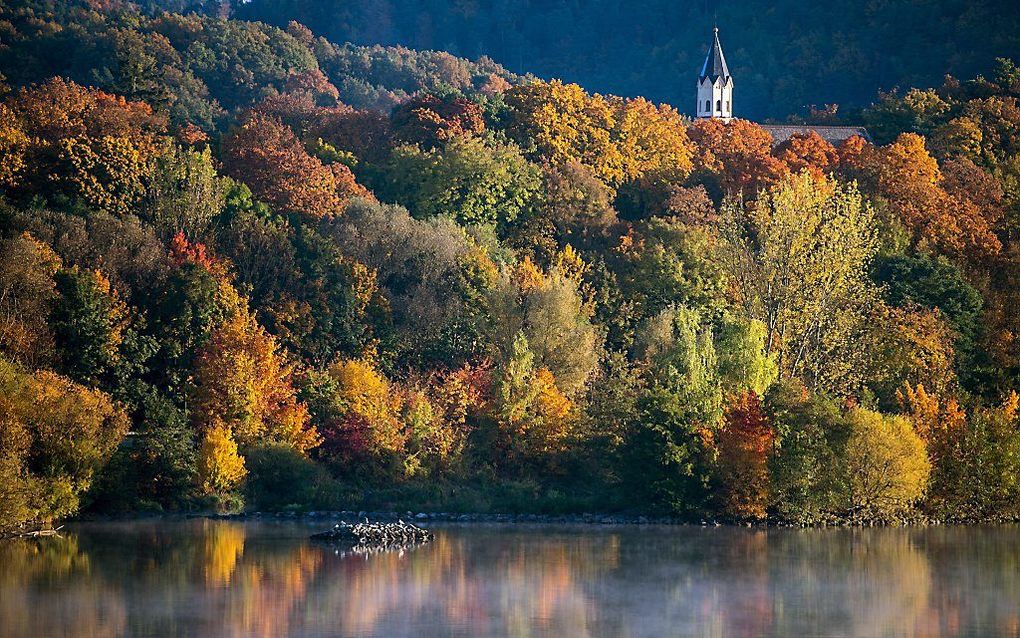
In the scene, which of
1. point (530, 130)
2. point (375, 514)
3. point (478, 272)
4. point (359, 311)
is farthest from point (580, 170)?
point (375, 514)

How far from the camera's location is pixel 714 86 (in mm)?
119500

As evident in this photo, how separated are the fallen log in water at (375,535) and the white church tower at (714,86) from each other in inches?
3008

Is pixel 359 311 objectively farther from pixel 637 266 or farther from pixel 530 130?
pixel 530 130

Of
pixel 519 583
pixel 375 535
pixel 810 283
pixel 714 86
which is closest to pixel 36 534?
pixel 375 535

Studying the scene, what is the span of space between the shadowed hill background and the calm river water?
64.3 meters

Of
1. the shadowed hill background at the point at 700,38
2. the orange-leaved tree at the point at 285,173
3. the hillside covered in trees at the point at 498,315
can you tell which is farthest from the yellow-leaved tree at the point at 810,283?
the shadowed hill background at the point at 700,38

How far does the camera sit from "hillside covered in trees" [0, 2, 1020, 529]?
1978 inches

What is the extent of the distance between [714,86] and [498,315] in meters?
64.3

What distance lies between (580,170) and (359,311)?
13.9m

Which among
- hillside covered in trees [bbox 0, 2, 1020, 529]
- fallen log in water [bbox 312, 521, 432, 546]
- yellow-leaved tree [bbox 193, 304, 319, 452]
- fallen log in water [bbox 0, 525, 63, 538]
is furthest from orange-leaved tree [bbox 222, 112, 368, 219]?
fallen log in water [bbox 0, 525, 63, 538]

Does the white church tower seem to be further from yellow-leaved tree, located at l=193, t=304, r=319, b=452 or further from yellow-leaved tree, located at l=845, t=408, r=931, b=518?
yellow-leaved tree, located at l=845, t=408, r=931, b=518

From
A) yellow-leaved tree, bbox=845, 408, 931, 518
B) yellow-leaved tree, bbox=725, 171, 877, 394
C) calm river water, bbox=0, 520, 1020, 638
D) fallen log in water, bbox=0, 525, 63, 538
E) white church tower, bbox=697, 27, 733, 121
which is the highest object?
white church tower, bbox=697, 27, 733, 121

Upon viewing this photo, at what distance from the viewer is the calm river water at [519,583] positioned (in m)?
34.3

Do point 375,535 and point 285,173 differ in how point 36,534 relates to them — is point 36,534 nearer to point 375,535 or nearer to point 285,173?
point 375,535
